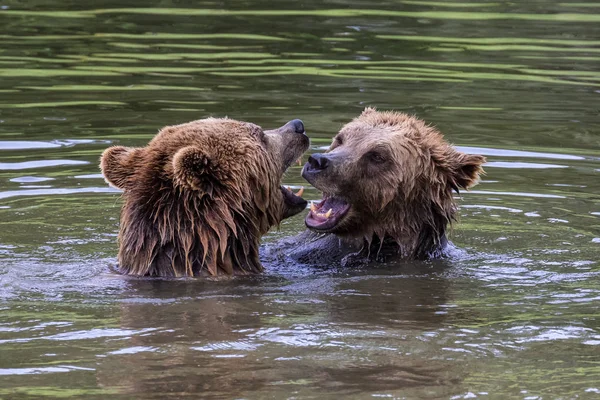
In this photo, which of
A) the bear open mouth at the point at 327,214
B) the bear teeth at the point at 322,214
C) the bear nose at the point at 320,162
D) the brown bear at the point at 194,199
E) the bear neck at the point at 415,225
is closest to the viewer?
the brown bear at the point at 194,199

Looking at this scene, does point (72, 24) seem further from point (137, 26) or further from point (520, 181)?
point (520, 181)

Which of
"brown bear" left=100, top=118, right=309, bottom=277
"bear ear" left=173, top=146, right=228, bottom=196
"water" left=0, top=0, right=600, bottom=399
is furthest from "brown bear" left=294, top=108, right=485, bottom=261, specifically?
"bear ear" left=173, top=146, right=228, bottom=196

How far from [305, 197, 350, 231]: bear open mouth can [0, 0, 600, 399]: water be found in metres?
0.41

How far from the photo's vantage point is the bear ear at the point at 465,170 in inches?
377

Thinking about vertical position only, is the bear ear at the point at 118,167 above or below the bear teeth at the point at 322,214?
above

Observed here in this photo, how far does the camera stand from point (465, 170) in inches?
380

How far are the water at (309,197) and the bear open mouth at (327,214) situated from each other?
41cm

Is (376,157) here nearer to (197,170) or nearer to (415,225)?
(415,225)

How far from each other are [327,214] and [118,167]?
177 cm

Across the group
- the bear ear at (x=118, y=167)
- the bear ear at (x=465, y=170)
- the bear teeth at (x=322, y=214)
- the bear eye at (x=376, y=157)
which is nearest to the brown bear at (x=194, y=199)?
the bear ear at (x=118, y=167)

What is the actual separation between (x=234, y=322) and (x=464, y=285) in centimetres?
212

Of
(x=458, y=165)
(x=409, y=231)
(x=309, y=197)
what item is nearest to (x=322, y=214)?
(x=409, y=231)

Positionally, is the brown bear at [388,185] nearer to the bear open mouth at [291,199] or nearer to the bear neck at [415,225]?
the bear neck at [415,225]

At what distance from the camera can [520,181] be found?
12820mm
